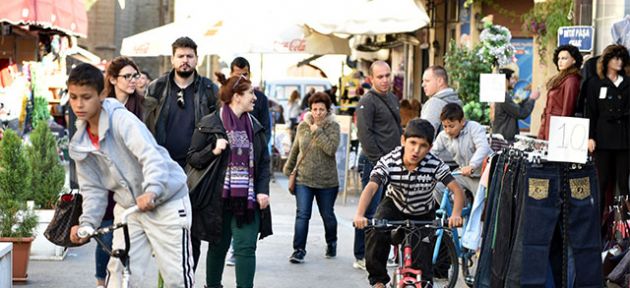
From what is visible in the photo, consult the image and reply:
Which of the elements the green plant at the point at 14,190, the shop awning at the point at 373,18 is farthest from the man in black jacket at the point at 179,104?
the shop awning at the point at 373,18

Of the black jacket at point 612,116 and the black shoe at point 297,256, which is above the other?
the black jacket at point 612,116

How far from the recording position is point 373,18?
20.2 m

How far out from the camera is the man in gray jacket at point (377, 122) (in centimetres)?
1219

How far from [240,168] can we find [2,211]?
2.67 m

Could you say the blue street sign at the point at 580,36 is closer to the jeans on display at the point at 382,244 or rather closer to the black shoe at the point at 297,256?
the black shoe at the point at 297,256

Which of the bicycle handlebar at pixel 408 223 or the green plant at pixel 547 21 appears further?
the green plant at pixel 547 21

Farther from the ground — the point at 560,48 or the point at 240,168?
the point at 560,48

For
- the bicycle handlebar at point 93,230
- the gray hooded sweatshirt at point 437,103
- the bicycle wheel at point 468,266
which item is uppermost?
the gray hooded sweatshirt at point 437,103

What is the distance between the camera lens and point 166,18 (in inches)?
2320

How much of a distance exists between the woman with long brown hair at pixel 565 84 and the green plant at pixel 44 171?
474cm

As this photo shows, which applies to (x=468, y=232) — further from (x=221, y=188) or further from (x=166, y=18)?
(x=166, y=18)

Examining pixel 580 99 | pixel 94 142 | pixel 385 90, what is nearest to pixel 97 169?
pixel 94 142

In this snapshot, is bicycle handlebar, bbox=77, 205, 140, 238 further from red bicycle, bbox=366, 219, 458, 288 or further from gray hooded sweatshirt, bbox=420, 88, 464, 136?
gray hooded sweatshirt, bbox=420, 88, 464, 136

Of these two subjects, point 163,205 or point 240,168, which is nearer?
point 163,205
